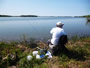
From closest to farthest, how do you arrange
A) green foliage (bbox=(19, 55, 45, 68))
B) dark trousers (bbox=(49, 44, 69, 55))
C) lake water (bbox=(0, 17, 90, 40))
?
1. green foliage (bbox=(19, 55, 45, 68))
2. dark trousers (bbox=(49, 44, 69, 55))
3. lake water (bbox=(0, 17, 90, 40))

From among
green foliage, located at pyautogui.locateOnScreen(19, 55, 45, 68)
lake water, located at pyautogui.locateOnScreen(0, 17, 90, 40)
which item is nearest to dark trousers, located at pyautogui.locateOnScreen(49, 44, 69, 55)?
green foliage, located at pyautogui.locateOnScreen(19, 55, 45, 68)

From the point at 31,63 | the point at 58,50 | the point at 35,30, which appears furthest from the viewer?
the point at 35,30

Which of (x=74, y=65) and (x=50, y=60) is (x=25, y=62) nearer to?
(x=50, y=60)

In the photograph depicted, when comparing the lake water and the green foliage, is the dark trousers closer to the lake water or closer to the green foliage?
the green foliage

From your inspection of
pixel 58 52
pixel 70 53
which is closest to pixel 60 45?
pixel 58 52

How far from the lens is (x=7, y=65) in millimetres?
4340

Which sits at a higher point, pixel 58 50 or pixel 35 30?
pixel 58 50

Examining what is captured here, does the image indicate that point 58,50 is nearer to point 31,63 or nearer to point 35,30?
point 31,63

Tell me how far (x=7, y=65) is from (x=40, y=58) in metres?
1.19

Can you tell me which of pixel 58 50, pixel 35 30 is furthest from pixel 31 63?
pixel 35 30

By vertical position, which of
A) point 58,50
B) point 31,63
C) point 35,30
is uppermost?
point 58,50

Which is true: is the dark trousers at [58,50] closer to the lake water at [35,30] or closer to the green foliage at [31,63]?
the green foliage at [31,63]

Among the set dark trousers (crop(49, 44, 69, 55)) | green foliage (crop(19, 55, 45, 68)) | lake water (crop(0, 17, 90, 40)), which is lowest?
lake water (crop(0, 17, 90, 40))

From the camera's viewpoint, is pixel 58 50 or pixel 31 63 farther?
pixel 58 50
